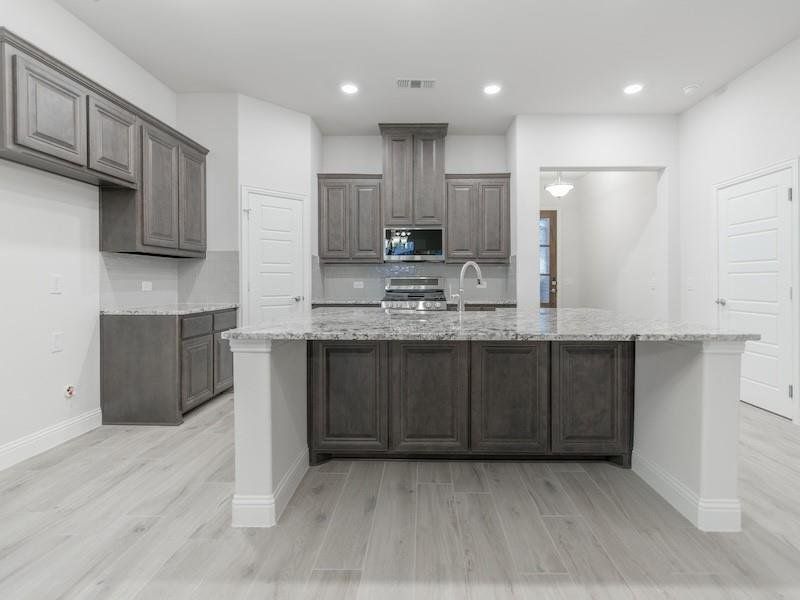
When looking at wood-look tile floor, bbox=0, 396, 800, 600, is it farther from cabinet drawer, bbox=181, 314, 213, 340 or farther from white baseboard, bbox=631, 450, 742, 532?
cabinet drawer, bbox=181, 314, 213, 340

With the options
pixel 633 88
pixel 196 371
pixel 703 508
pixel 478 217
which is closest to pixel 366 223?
pixel 478 217

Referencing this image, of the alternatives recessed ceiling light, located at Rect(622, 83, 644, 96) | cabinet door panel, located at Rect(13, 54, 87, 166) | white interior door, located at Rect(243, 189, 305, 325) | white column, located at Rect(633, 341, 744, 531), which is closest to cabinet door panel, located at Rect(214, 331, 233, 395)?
white interior door, located at Rect(243, 189, 305, 325)

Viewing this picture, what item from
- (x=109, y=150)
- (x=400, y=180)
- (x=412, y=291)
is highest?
(x=400, y=180)

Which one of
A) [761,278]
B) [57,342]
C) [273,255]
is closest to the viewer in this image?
[57,342]

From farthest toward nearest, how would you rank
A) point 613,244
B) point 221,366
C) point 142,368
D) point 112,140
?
1. point 613,244
2. point 221,366
3. point 142,368
4. point 112,140

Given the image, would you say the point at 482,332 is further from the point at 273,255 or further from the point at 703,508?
the point at 273,255

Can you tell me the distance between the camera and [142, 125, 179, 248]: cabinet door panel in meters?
3.49

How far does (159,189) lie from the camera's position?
3.68m

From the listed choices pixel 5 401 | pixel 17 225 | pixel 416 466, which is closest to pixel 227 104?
A: pixel 17 225

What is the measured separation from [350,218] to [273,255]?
3.65 ft

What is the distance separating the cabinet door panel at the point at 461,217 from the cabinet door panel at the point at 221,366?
279 cm

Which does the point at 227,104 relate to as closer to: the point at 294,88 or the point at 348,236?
the point at 294,88

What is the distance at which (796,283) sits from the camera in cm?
352

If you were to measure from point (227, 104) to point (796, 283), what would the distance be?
538 cm
